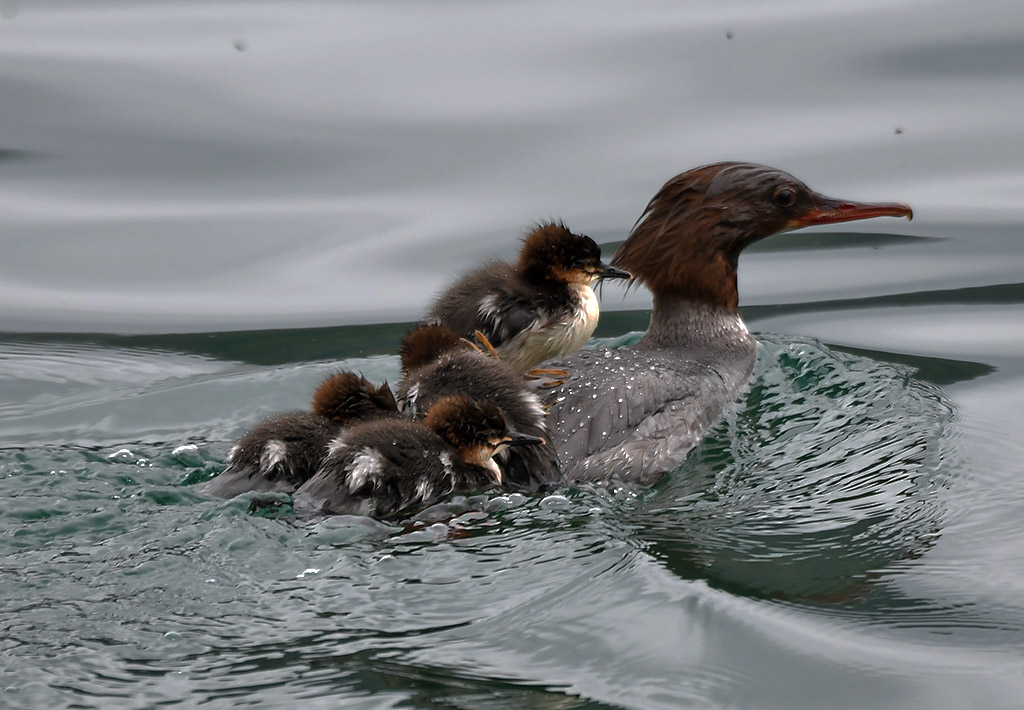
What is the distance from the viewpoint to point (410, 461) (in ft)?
18.3

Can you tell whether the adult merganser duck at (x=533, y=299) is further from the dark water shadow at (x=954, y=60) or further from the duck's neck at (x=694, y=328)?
the dark water shadow at (x=954, y=60)

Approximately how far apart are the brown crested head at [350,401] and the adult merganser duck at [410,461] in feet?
0.81

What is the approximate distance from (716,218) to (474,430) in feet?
6.85

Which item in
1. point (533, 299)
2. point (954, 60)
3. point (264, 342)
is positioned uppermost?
point (954, 60)

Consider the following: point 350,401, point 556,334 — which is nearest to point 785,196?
point 556,334

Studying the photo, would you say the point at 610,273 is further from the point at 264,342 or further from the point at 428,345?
the point at 264,342

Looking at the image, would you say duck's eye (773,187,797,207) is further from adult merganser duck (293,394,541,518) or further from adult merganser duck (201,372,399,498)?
adult merganser duck (201,372,399,498)

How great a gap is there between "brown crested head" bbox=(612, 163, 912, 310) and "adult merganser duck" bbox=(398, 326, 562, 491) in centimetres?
128

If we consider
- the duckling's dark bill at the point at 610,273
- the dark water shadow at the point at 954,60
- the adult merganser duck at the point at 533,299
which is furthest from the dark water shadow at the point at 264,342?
the dark water shadow at the point at 954,60

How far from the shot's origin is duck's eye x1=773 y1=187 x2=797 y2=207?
7.26m

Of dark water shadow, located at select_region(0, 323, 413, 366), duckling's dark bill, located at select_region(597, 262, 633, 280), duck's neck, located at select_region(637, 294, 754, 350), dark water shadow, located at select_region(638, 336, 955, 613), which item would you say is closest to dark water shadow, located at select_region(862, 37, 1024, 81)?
dark water shadow, located at select_region(638, 336, 955, 613)

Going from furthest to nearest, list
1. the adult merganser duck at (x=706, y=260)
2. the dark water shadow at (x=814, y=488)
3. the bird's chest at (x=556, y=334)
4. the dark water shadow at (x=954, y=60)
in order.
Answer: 1. the dark water shadow at (x=954, y=60)
2. the bird's chest at (x=556, y=334)
3. the adult merganser duck at (x=706, y=260)
4. the dark water shadow at (x=814, y=488)

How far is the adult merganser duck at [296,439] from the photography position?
5715 millimetres

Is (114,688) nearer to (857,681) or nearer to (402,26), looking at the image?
(857,681)
